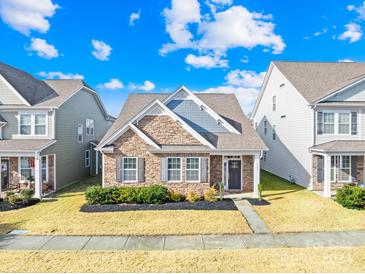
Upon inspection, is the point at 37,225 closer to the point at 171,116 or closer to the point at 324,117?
the point at 171,116

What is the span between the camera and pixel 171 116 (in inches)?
599

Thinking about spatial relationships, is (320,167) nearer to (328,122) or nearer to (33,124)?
(328,122)

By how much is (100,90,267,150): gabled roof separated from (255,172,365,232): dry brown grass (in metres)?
3.49

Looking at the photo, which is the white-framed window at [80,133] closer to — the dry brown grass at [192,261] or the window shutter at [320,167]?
the dry brown grass at [192,261]

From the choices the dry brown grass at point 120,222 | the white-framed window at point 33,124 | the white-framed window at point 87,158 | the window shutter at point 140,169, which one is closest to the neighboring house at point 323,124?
the dry brown grass at point 120,222

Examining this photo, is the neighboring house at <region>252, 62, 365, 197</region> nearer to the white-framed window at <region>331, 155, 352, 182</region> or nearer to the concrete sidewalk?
the white-framed window at <region>331, 155, 352, 182</region>

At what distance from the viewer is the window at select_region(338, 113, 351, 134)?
1741 cm

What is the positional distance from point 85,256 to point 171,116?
926 centimetres

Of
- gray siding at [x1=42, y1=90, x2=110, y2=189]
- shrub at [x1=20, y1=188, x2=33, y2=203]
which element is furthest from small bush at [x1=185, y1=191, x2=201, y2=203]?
gray siding at [x1=42, y1=90, x2=110, y2=189]

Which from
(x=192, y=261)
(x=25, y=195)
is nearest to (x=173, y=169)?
(x=192, y=261)

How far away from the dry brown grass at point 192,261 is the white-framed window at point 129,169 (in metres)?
7.15

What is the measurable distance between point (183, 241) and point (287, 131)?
15055 millimetres

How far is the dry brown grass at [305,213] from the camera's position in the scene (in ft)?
34.2

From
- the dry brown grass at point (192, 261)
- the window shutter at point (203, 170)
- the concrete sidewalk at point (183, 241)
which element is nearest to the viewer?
the dry brown grass at point (192, 261)
